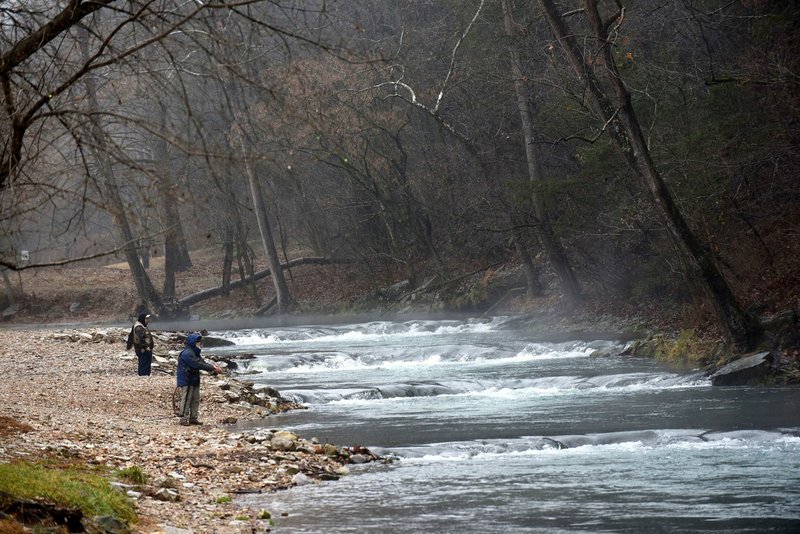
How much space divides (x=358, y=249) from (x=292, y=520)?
1439 inches

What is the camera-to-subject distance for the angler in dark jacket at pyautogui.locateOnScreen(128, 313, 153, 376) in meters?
20.2

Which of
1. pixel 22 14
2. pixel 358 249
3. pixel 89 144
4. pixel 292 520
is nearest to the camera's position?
pixel 89 144

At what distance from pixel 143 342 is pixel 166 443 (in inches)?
299

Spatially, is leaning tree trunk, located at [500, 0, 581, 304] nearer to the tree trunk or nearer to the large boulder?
the tree trunk

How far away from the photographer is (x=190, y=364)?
1534cm

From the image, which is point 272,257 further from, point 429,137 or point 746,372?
point 746,372

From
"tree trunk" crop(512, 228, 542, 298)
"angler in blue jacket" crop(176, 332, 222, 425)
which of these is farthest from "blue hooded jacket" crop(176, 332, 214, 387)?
"tree trunk" crop(512, 228, 542, 298)

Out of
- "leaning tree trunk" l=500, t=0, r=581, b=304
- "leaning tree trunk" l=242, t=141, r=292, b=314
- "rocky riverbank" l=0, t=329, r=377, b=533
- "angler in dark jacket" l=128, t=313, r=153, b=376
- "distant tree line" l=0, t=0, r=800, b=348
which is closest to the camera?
"distant tree line" l=0, t=0, r=800, b=348

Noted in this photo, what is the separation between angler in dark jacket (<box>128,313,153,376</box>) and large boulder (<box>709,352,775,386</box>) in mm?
10903

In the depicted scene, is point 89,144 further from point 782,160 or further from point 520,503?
point 782,160

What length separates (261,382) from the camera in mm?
22641

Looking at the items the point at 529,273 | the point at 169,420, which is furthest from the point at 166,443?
the point at 529,273

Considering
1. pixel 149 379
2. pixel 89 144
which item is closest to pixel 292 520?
pixel 89 144

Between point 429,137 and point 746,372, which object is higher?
point 429,137
